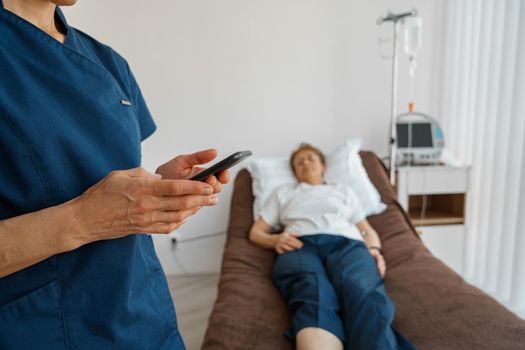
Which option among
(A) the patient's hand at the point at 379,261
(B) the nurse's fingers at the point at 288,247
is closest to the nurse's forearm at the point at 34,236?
(B) the nurse's fingers at the point at 288,247

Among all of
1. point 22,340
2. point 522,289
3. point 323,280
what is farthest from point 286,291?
point 522,289

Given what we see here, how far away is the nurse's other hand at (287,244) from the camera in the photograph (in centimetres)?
174

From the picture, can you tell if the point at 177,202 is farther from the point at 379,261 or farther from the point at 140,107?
the point at 379,261

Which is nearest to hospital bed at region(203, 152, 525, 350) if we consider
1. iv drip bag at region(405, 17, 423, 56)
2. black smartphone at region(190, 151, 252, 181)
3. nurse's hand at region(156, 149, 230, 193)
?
nurse's hand at region(156, 149, 230, 193)

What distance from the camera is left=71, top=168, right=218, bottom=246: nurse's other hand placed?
0.52 metres

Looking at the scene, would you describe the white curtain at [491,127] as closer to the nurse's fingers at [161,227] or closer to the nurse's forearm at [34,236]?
the nurse's fingers at [161,227]

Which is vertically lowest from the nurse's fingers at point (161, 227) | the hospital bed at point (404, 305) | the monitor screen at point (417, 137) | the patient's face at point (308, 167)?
the hospital bed at point (404, 305)

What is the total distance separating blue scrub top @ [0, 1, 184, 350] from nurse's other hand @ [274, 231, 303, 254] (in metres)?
1.05

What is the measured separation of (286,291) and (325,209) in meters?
0.47

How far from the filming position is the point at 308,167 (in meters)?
2.05

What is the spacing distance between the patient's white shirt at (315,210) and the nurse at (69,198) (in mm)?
1178

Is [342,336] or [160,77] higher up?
[160,77]

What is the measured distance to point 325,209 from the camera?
1.87 metres

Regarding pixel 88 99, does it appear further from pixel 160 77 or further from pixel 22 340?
pixel 160 77
